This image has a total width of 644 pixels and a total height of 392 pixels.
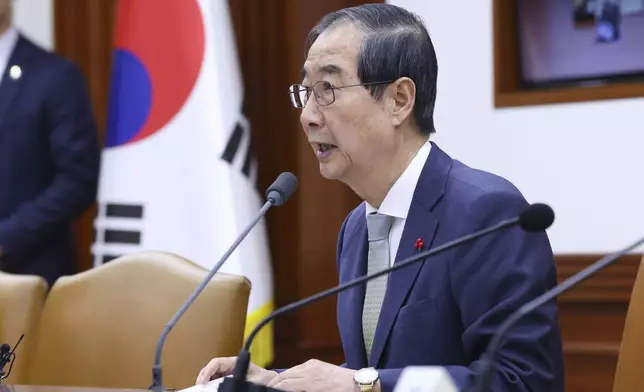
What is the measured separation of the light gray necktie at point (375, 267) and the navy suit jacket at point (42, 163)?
170 cm

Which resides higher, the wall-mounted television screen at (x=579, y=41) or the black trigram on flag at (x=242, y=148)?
the wall-mounted television screen at (x=579, y=41)

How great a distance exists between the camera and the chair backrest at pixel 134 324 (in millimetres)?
2010

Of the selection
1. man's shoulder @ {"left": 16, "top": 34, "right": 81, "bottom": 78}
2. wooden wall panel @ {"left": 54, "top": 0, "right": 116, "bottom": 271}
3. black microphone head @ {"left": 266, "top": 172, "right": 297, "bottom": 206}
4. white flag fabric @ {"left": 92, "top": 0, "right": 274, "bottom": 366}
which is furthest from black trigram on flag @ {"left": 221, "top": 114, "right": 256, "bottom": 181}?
black microphone head @ {"left": 266, "top": 172, "right": 297, "bottom": 206}

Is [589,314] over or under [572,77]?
A: under

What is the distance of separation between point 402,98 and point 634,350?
616mm

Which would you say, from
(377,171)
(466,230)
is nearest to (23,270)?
(377,171)

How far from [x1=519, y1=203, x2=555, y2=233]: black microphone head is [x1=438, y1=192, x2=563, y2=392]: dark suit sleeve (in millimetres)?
260

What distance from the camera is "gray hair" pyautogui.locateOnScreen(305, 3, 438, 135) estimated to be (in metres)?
1.69

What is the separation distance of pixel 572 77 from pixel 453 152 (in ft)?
1.59

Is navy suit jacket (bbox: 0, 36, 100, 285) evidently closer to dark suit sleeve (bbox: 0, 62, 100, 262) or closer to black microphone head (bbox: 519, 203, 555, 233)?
dark suit sleeve (bbox: 0, 62, 100, 262)

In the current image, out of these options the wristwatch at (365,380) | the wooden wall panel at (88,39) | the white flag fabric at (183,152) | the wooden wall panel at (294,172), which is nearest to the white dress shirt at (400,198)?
the wristwatch at (365,380)

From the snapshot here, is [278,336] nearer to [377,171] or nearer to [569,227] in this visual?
[569,227]

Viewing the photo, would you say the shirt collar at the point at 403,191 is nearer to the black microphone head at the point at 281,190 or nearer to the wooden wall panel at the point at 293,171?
the black microphone head at the point at 281,190

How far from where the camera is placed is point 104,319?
2.17m
